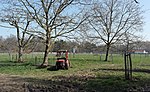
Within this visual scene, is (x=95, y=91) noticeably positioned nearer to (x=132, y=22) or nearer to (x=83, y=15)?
(x=83, y=15)

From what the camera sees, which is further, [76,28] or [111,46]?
[111,46]

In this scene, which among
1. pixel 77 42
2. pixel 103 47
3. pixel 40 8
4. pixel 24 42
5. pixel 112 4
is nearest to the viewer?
pixel 40 8

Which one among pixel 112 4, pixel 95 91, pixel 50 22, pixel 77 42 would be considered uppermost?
pixel 112 4

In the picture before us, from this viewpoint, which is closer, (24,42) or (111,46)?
(24,42)

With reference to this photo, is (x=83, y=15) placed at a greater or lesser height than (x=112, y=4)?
lesser

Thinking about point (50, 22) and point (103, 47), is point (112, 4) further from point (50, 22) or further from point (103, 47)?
point (50, 22)

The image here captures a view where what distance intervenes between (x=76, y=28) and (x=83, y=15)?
174 cm

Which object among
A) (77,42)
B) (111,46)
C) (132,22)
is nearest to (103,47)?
(111,46)

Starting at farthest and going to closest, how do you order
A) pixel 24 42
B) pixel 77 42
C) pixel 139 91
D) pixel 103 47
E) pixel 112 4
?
1. pixel 103 47
2. pixel 112 4
3. pixel 24 42
4. pixel 77 42
5. pixel 139 91

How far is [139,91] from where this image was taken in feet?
40.3

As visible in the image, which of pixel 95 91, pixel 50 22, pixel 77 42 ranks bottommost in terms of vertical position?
pixel 95 91

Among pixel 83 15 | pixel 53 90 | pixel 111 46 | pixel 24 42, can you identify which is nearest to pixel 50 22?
pixel 83 15

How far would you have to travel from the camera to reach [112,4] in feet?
163

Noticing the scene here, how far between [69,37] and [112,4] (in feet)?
68.9
